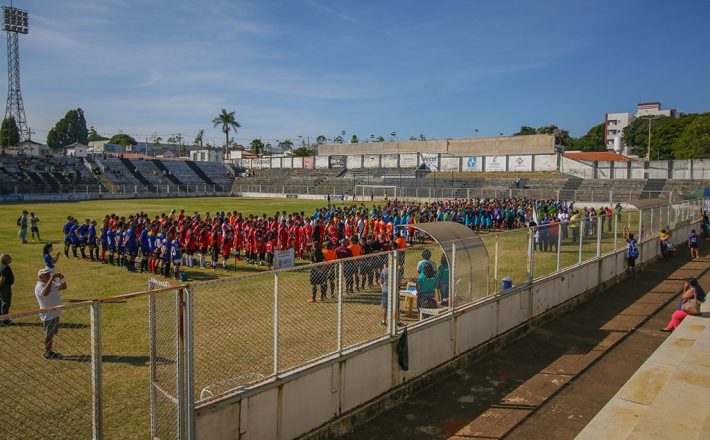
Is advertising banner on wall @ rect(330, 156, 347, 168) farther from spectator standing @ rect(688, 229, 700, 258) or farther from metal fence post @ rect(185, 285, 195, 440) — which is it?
metal fence post @ rect(185, 285, 195, 440)

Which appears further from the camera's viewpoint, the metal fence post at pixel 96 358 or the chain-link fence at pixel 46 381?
the chain-link fence at pixel 46 381

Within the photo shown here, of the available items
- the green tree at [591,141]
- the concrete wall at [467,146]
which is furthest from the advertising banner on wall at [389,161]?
the green tree at [591,141]

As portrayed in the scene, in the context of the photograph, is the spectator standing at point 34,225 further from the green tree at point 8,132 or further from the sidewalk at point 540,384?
the green tree at point 8,132

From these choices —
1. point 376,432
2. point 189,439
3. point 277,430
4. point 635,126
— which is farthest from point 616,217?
point 635,126

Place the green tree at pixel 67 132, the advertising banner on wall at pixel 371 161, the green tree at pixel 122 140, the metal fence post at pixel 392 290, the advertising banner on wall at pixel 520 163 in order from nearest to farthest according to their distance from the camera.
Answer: the metal fence post at pixel 392 290
the advertising banner on wall at pixel 520 163
the advertising banner on wall at pixel 371 161
the green tree at pixel 67 132
the green tree at pixel 122 140

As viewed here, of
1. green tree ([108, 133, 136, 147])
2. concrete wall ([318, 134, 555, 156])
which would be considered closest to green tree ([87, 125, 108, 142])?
green tree ([108, 133, 136, 147])

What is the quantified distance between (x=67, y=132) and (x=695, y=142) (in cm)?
13662

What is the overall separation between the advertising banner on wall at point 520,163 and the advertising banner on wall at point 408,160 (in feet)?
52.0

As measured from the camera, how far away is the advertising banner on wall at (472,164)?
6981cm

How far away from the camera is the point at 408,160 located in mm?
78812

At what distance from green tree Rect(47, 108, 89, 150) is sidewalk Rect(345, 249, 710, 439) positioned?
141m

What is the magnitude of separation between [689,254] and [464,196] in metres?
31.9

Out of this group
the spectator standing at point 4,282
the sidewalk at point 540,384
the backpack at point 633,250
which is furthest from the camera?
the backpack at point 633,250

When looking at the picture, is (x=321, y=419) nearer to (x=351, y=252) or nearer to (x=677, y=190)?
(x=351, y=252)
